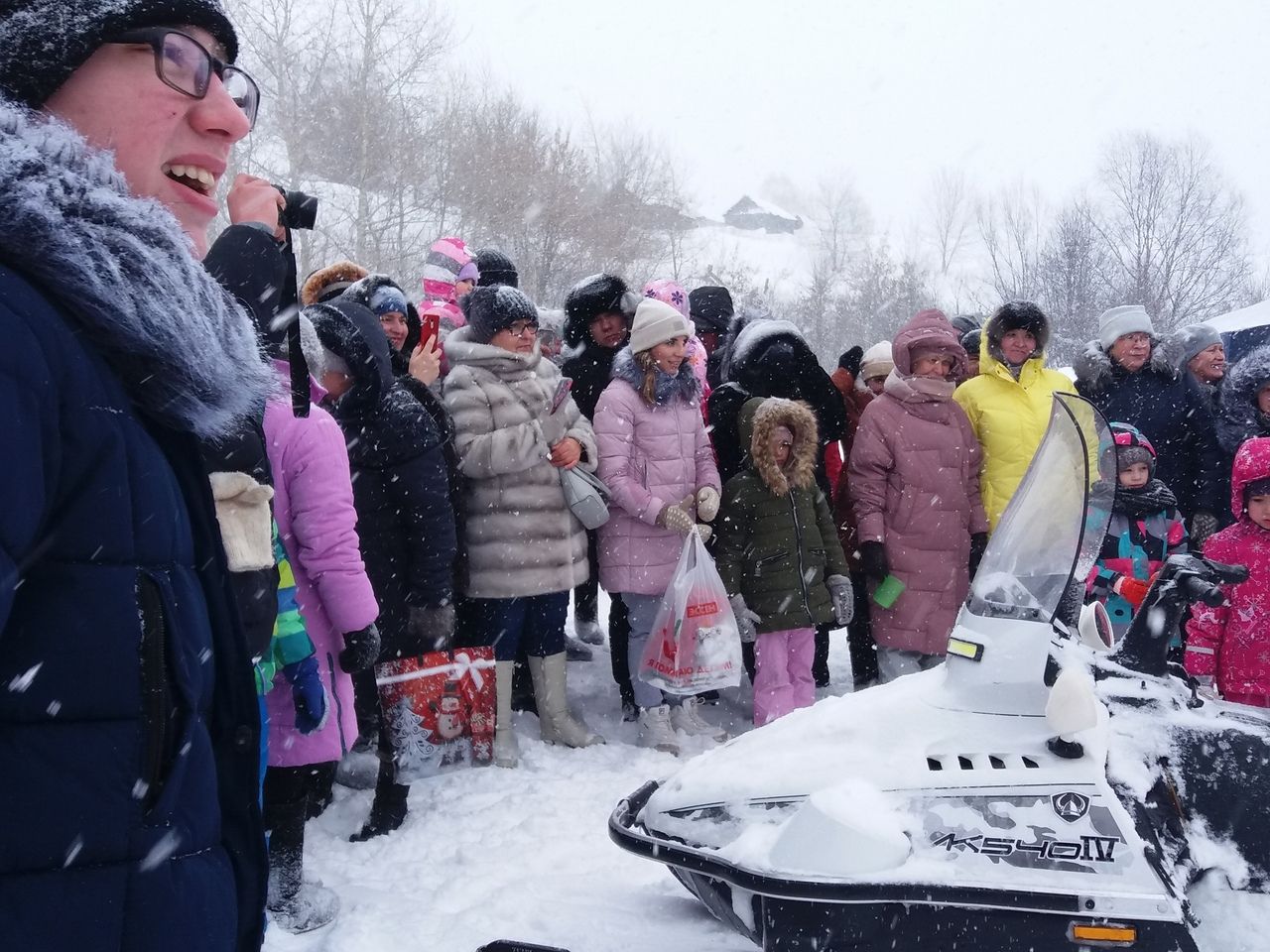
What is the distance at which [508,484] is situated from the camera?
4629 mm

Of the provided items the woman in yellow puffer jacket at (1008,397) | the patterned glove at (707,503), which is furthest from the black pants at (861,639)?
the patterned glove at (707,503)

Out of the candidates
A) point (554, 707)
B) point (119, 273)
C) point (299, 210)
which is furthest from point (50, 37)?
point (554, 707)

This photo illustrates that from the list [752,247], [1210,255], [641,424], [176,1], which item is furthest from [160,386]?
[752,247]

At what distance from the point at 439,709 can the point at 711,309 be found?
362cm

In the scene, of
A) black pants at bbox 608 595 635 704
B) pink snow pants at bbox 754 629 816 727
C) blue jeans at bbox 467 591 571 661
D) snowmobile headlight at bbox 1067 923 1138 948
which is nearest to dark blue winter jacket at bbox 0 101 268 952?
snowmobile headlight at bbox 1067 923 1138 948

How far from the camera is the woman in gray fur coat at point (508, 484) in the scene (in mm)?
4570

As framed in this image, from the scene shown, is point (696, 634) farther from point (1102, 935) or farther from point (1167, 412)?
point (1167, 412)

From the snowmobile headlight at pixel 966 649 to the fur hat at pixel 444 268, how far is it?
489 centimetres

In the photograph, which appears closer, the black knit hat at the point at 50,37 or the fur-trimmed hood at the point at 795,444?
the black knit hat at the point at 50,37

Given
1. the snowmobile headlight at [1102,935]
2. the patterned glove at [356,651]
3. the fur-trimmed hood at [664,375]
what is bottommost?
the snowmobile headlight at [1102,935]

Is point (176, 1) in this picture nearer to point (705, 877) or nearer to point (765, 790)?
point (765, 790)

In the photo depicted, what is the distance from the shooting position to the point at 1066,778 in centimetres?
228

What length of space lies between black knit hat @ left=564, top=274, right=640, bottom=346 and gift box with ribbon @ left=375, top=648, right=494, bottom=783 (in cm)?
223

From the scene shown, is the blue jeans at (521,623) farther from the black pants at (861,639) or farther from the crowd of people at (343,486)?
the black pants at (861,639)
